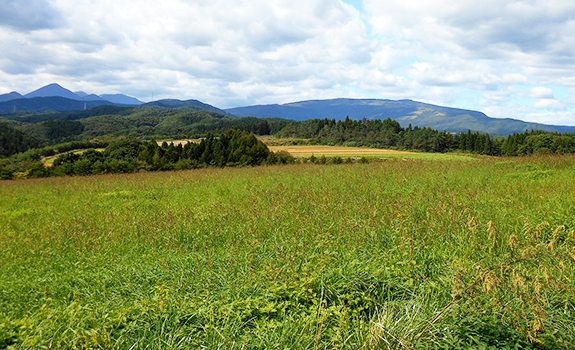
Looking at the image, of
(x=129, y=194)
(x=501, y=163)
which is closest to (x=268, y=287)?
(x=129, y=194)

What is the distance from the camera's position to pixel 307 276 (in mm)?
3711

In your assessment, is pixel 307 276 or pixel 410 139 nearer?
pixel 307 276

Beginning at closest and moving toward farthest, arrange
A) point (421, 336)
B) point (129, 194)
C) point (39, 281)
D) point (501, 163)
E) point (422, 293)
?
1. point (421, 336)
2. point (422, 293)
3. point (39, 281)
4. point (129, 194)
5. point (501, 163)

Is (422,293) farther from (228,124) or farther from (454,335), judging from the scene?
(228,124)

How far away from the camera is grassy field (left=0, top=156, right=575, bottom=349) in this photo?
290cm

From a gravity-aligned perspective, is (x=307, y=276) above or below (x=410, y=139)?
below

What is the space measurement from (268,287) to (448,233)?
3044 mm

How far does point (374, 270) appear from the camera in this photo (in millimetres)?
3969

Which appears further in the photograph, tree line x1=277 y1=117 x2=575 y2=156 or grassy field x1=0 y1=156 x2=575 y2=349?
tree line x1=277 y1=117 x2=575 y2=156

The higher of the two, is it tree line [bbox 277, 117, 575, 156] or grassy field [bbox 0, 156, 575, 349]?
tree line [bbox 277, 117, 575, 156]

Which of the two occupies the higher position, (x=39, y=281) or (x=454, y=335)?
(x=454, y=335)

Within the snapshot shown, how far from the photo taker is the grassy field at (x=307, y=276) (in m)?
2.90

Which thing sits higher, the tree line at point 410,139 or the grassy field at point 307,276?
the tree line at point 410,139

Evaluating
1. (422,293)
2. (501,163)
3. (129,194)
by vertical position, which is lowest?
(129,194)
